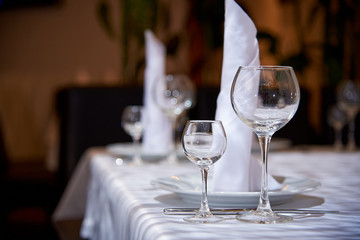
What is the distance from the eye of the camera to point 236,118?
35.8 inches

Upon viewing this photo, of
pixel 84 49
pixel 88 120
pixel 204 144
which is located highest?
pixel 84 49

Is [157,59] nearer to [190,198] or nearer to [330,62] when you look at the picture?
[190,198]

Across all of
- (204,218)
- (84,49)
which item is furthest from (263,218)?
(84,49)

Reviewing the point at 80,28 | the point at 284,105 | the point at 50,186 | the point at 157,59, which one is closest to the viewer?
the point at 284,105

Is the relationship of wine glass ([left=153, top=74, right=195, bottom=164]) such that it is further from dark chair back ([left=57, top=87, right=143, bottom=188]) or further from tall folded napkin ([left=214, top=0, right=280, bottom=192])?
dark chair back ([left=57, top=87, right=143, bottom=188])

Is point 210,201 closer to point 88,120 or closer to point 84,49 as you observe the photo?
point 88,120

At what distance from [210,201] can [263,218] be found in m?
0.14

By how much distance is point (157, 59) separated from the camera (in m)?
1.80

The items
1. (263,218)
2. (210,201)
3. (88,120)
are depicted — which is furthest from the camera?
(88,120)

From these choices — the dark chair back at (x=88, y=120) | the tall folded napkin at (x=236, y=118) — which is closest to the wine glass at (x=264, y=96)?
the tall folded napkin at (x=236, y=118)

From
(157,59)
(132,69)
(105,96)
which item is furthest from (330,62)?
(157,59)

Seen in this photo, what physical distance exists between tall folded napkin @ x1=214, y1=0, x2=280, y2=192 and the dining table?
0.05m

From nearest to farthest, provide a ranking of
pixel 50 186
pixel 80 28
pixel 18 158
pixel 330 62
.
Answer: pixel 50 186
pixel 330 62
pixel 18 158
pixel 80 28

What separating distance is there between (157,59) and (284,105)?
42.7 inches
